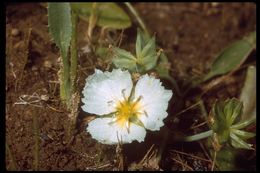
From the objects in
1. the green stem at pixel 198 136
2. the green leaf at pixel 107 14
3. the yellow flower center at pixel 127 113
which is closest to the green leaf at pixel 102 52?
the green leaf at pixel 107 14

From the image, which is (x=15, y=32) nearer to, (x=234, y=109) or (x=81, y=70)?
(x=81, y=70)

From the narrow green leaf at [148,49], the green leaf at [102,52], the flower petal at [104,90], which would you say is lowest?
the flower petal at [104,90]

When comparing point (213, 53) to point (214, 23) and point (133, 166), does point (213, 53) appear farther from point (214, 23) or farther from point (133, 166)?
point (133, 166)

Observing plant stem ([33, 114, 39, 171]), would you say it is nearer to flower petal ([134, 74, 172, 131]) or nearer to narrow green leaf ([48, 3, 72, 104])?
narrow green leaf ([48, 3, 72, 104])

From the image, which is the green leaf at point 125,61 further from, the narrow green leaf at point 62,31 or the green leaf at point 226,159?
the green leaf at point 226,159

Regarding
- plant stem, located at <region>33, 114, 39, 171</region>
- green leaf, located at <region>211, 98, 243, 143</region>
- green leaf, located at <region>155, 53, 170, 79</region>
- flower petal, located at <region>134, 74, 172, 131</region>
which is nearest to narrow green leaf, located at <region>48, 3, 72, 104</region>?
plant stem, located at <region>33, 114, 39, 171</region>

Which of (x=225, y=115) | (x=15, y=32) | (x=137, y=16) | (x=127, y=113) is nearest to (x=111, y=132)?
(x=127, y=113)
